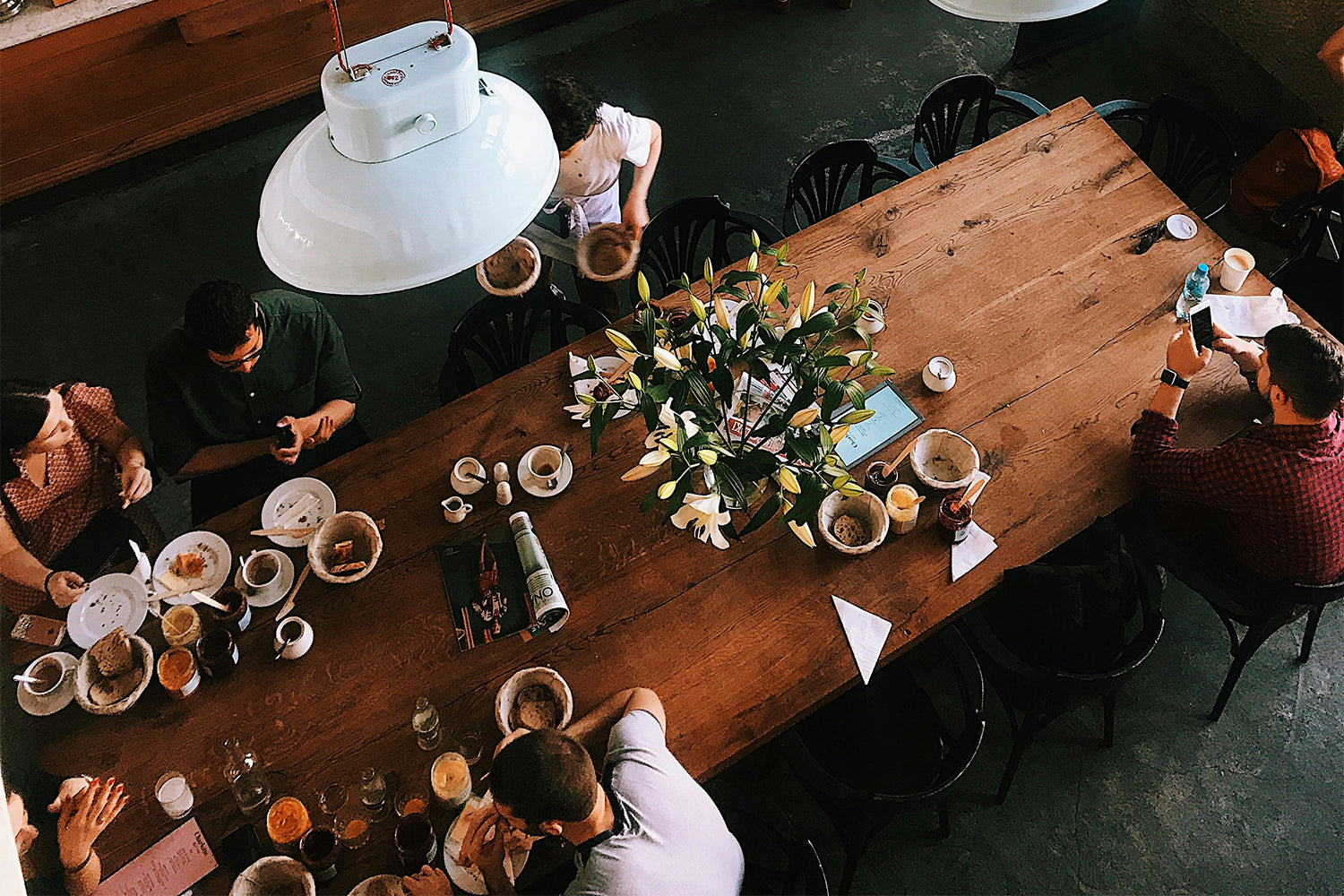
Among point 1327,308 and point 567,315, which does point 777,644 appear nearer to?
point 567,315

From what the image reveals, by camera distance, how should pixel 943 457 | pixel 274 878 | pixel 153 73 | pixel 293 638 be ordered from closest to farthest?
pixel 274 878 < pixel 293 638 < pixel 943 457 < pixel 153 73

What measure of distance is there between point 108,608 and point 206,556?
10.2 inches

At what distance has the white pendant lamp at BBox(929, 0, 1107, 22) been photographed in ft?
5.71

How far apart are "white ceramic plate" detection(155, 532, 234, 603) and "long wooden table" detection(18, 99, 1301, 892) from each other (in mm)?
47

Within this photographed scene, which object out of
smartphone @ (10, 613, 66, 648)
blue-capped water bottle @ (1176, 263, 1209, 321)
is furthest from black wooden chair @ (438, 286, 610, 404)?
blue-capped water bottle @ (1176, 263, 1209, 321)

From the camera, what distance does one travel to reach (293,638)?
7.91 ft

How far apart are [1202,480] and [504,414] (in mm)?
1912

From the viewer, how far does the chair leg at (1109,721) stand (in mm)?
2992

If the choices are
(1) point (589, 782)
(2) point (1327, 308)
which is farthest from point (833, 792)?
(2) point (1327, 308)

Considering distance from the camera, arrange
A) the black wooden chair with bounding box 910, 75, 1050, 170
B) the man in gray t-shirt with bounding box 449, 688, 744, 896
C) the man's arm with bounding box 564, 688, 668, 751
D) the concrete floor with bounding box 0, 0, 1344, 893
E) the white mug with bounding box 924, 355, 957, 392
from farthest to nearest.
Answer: the black wooden chair with bounding box 910, 75, 1050, 170
the concrete floor with bounding box 0, 0, 1344, 893
the white mug with bounding box 924, 355, 957, 392
the man's arm with bounding box 564, 688, 668, 751
the man in gray t-shirt with bounding box 449, 688, 744, 896

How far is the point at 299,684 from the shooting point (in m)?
2.39

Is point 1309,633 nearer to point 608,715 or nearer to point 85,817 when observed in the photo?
point 608,715

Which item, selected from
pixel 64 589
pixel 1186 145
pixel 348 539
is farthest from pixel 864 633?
pixel 1186 145

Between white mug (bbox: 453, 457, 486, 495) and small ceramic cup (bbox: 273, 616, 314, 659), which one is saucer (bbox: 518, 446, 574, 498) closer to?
white mug (bbox: 453, 457, 486, 495)
